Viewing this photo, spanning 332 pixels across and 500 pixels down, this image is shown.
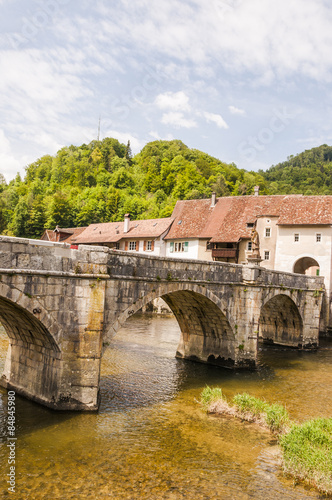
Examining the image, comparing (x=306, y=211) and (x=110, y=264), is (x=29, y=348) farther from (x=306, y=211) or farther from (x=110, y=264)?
(x=306, y=211)

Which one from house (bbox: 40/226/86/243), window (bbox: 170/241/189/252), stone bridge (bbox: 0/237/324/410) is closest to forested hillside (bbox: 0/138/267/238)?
house (bbox: 40/226/86/243)

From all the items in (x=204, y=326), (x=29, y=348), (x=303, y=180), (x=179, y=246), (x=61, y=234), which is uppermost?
(x=303, y=180)

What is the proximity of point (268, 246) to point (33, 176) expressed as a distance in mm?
76743

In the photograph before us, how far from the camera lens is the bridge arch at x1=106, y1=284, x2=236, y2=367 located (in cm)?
1895

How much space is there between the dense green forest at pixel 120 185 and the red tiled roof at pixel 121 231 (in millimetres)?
12312

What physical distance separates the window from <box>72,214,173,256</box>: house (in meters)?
1.07

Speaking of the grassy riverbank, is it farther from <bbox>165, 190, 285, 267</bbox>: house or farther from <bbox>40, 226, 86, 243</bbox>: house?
<bbox>40, 226, 86, 243</bbox>: house

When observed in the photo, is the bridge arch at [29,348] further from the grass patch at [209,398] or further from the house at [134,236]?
the house at [134,236]

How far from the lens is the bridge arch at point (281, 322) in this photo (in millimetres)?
27611

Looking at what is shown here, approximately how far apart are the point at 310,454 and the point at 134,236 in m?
36.6

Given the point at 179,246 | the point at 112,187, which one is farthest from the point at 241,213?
the point at 112,187

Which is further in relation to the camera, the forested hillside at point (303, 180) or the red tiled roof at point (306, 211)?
the forested hillside at point (303, 180)

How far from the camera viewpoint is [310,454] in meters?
9.91

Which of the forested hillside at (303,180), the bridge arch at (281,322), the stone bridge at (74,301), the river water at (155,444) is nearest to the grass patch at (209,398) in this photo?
the river water at (155,444)
